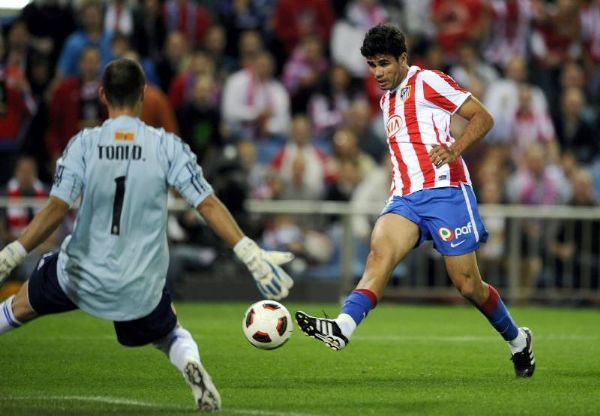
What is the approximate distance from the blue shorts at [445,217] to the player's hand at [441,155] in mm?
435

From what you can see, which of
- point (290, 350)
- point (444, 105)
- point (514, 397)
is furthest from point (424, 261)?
point (514, 397)

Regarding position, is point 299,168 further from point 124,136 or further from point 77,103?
point 124,136

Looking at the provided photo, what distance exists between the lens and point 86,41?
692 inches

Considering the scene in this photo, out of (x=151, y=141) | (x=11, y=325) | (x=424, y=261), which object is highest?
(x=151, y=141)

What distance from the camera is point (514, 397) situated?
25.7 ft

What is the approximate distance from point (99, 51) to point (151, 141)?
10.7m

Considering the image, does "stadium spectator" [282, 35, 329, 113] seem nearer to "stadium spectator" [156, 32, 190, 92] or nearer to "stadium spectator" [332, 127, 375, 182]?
"stadium spectator" [332, 127, 375, 182]

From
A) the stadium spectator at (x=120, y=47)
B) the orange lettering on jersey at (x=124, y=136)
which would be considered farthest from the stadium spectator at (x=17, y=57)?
the orange lettering on jersey at (x=124, y=136)

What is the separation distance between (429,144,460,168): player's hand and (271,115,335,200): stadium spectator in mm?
9114

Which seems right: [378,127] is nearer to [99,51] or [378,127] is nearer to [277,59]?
[277,59]

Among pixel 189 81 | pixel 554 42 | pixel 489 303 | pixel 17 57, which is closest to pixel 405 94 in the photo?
pixel 489 303

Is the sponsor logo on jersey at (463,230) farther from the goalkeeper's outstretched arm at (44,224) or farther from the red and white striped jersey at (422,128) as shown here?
the goalkeeper's outstretched arm at (44,224)

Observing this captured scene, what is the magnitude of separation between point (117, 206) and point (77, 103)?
397 inches

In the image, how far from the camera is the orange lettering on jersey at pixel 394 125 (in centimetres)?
924
